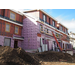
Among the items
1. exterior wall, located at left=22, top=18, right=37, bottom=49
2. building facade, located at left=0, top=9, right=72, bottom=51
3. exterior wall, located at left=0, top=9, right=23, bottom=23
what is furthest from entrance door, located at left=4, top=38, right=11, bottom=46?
exterior wall, located at left=0, top=9, right=23, bottom=23

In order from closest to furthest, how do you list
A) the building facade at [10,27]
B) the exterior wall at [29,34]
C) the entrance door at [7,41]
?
the building facade at [10,27] → the entrance door at [7,41] → the exterior wall at [29,34]

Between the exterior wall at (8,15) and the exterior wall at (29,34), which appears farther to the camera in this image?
the exterior wall at (29,34)

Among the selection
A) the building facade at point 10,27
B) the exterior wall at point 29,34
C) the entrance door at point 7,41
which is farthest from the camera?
the exterior wall at point 29,34

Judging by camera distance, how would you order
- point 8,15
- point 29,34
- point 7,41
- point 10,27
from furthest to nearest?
point 29,34, point 10,27, point 8,15, point 7,41

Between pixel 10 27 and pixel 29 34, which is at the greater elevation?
pixel 10 27

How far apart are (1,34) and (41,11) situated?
10.4m

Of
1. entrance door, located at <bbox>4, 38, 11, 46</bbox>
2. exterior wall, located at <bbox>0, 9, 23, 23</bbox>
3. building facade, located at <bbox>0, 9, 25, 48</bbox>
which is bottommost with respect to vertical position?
entrance door, located at <bbox>4, 38, 11, 46</bbox>

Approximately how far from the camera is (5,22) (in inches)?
617

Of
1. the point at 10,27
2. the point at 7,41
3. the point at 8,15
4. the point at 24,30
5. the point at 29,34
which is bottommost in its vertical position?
the point at 7,41

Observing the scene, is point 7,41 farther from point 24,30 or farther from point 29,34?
point 29,34

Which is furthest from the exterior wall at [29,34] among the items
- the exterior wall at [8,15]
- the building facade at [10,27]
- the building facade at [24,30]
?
the exterior wall at [8,15]

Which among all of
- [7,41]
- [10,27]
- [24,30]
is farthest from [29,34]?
[7,41]

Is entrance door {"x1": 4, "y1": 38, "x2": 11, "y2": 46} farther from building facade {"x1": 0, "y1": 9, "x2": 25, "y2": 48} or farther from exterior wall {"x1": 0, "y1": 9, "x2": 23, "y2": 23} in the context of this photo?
exterior wall {"x1": 0, "y1": 9, "x2": 23, "y2": 23}

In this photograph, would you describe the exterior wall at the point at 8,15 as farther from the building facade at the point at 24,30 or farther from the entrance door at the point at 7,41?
the entrance door at the point at 7,41
